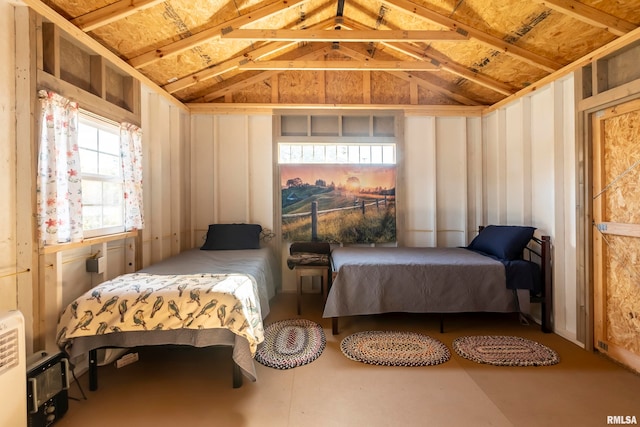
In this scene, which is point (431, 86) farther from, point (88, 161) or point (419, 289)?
point (88, 161)

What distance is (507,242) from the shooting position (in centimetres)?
312

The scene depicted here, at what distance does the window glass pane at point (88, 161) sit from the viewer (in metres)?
2.39

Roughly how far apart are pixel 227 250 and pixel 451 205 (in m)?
3.19

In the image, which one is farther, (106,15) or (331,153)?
(331,153)

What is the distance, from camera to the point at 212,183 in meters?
4.23

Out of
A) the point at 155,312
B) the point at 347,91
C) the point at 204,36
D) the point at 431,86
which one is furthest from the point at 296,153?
the point at 155,312

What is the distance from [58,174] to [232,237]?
2.08m

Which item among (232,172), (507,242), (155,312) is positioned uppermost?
(232,172)

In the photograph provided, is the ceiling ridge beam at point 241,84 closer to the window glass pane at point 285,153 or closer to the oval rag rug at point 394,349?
the window glass pane at point 285,153

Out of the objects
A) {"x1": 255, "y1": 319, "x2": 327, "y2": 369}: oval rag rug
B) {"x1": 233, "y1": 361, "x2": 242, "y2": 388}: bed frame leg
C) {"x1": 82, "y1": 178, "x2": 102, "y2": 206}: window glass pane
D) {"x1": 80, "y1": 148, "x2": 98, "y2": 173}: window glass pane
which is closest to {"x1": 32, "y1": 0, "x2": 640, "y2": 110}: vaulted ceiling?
{"x1": 80, "y1": 148, "x2": 98, "y2": 173}: window glass pane

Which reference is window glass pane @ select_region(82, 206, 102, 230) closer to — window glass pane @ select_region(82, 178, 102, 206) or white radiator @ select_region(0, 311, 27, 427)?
window glass pane @ select_region(82, 178, 102, 206)

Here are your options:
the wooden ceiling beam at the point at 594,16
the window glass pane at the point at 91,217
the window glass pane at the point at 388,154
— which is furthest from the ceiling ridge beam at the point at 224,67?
the wooden ceiling beam at the point at 594,16

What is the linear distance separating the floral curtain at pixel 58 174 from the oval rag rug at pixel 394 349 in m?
2.34

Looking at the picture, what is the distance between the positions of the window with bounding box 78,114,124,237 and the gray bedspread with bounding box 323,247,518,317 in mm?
2147
